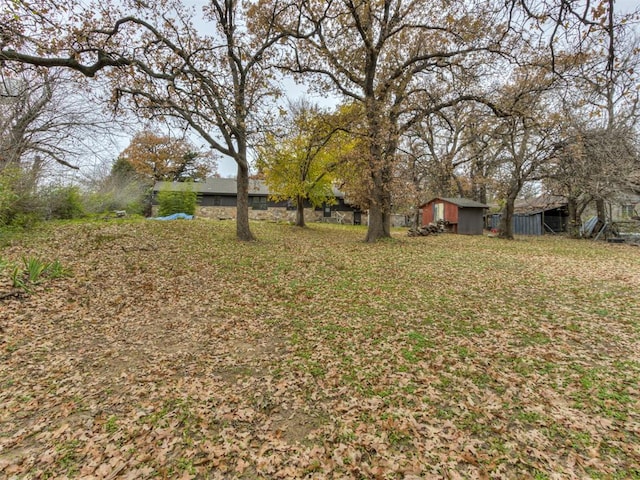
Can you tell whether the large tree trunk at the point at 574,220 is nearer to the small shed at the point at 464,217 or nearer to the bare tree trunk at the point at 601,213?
the bare tree trunk at the point at 601,213

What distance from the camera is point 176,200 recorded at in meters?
20.5

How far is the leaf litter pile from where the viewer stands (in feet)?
8.30

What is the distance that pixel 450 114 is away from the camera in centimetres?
1625

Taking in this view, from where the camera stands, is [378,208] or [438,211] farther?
[438,211]

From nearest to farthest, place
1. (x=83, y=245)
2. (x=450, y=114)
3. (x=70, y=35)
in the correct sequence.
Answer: (x=70, y=35), (x=83, y=245), (x=450, y=114)

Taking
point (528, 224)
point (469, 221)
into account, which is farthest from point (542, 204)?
point (469, 221)

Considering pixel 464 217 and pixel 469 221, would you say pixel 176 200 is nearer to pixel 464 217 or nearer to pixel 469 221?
pixel 464 217

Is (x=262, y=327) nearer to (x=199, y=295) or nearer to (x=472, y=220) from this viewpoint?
(x=199, y=295)

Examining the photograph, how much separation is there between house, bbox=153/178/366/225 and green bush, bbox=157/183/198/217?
17.7 feet

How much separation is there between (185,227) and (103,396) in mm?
11617

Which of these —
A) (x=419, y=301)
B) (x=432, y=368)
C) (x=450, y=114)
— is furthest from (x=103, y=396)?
(x=450, y=114)

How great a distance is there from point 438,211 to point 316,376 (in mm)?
22777

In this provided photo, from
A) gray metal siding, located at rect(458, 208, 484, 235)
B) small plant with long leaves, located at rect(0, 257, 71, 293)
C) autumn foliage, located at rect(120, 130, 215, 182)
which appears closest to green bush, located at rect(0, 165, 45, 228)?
small plant with long leaves, located at rect(0, 257, 71, 293)

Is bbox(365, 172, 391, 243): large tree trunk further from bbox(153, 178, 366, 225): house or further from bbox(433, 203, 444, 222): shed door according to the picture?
bbox(153, 178, 366, 225): house
